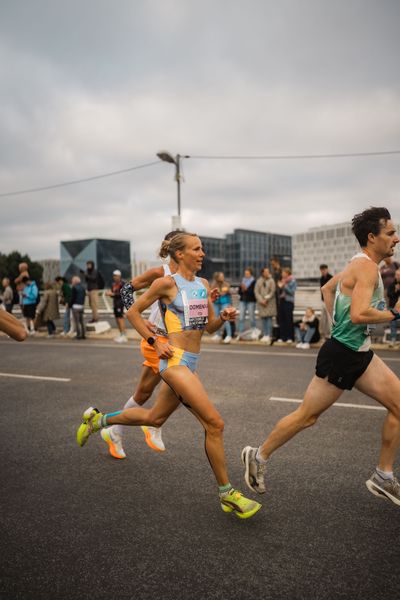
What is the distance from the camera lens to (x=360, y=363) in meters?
3.04

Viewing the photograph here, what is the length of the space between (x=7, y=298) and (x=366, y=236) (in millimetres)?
16136

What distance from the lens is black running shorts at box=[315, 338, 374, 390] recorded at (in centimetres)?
303

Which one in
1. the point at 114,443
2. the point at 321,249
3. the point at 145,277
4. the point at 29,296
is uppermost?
the point at 321,249

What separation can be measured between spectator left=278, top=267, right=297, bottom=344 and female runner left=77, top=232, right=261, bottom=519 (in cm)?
805

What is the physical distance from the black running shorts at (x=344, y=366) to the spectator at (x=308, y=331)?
7.77 m

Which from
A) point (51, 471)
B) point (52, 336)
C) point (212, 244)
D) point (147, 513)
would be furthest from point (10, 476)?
point (212, 244)

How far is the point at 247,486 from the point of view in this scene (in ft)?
11.0

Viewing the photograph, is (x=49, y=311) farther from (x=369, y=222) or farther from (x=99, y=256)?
(x=99, y=256)

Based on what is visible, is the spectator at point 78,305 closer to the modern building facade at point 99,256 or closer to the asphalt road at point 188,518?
the asphalt road at point 188,518

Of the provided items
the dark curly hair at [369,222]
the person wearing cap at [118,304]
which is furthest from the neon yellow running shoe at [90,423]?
the person wearing cap at [118,304]

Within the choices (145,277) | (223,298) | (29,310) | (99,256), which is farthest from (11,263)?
(145,277)

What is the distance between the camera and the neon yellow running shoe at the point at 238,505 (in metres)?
2.79

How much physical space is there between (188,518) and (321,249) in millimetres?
169925

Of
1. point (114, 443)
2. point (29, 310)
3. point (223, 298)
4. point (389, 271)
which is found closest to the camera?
point (114, 443)
